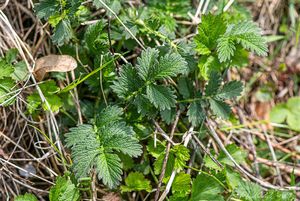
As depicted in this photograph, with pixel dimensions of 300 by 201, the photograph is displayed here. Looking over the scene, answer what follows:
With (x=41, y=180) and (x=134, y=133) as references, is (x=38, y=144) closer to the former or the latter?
(x=41, y=180)

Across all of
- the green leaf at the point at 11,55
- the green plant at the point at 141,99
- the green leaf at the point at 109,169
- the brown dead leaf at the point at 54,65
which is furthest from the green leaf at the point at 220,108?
the green leaf at the point at 11,55

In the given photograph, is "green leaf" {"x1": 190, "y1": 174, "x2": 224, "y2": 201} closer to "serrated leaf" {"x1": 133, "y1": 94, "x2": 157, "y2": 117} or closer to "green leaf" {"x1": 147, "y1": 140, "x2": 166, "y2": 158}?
"green leaf" {"x1": 147, "y1": 140, "x2": 166, "y2": 158}

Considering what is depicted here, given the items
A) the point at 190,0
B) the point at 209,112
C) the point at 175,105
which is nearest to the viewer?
the point at 175,105

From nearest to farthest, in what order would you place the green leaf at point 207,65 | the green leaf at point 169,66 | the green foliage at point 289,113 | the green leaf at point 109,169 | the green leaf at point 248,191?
the green leaf at point 109,169, the green leaf at point 169,66, the green leaf at point 248,191, the green leaf at point 207,65, the green foliage at point 289,113

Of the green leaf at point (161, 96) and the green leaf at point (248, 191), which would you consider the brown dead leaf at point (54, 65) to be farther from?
the green leaf at point (248, 191)

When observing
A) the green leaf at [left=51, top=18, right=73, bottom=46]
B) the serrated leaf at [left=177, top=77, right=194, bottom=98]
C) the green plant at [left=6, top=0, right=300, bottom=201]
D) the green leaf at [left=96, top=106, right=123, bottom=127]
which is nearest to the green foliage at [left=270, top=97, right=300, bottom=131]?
the green plant at [left=6, top=0, right=300, bottom=201]

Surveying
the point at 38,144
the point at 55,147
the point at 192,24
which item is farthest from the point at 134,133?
the point at 192,24

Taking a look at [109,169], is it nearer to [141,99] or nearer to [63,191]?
[63,191]
